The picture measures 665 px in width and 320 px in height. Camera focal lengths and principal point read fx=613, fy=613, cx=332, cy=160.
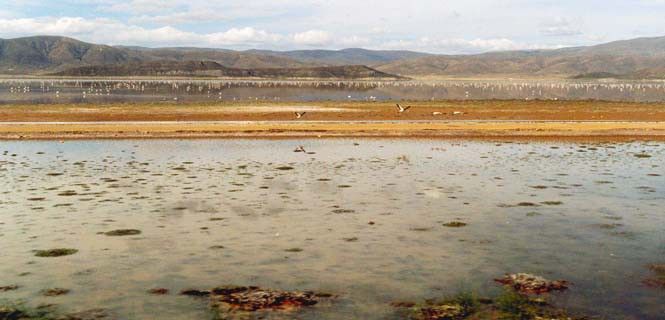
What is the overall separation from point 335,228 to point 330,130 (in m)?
27.2

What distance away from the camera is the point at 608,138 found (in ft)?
128

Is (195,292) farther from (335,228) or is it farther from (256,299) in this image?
(335,228)

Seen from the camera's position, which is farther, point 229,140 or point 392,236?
point 229,140

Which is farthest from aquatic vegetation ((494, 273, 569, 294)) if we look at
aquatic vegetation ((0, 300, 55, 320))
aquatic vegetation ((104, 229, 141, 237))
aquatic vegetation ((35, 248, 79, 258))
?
aquatic vegetation ((35, 248, 79, 258))

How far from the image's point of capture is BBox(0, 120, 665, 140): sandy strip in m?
40.0

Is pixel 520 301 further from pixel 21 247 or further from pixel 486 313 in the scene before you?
pixel 21 247

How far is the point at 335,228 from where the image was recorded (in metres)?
15.4

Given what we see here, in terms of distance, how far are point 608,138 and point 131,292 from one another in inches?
1390

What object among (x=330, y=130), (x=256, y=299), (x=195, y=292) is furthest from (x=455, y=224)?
(x=330, y=130)

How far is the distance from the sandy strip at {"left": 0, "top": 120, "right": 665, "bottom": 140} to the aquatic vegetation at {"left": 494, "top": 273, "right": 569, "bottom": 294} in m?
28.8

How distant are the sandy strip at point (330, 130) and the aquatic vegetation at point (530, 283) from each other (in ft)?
94.4

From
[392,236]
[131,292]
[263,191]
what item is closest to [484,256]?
[392,236]

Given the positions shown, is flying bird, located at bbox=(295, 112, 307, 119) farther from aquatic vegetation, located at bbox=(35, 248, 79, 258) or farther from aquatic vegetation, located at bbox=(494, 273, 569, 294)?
aquatic vegetation, located at bbox=(494, 273, 569, 294)

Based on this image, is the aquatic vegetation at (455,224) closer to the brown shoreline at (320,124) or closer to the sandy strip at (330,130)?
the brown shoreline at (320,124)
